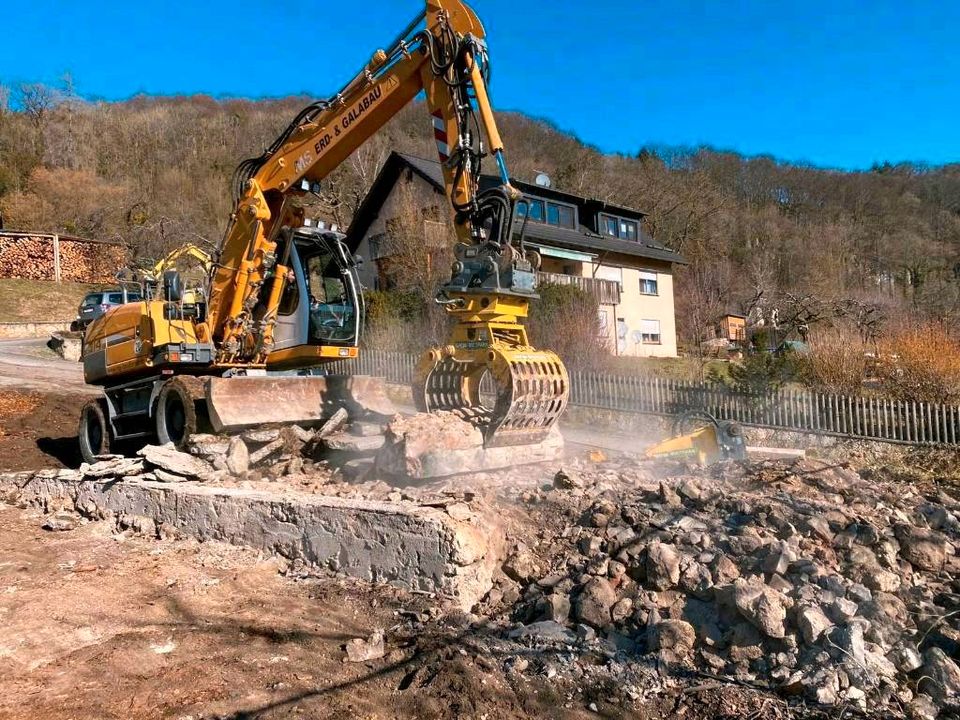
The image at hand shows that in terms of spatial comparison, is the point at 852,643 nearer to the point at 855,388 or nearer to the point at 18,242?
the point at 855,388

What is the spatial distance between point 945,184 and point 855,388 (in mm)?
57418

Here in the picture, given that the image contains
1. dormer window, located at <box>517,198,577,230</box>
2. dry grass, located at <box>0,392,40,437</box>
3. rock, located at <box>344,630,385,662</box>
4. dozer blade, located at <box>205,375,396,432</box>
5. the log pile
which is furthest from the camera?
the log pile

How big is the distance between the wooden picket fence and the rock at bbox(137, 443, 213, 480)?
9.67 metres

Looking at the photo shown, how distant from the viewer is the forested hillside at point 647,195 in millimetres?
34344

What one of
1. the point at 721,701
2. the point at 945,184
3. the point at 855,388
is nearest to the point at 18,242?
the point at 855,388

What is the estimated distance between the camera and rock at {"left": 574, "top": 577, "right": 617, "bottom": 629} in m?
4.31

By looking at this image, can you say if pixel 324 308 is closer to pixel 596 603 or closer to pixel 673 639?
pixel 596 603

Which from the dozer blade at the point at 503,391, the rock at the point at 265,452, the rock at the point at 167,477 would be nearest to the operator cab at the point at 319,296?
the rock at the point at 265,452

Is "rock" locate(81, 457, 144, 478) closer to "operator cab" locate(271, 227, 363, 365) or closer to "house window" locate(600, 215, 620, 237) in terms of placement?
"operator cab" locate(271, 227, 363, 365)

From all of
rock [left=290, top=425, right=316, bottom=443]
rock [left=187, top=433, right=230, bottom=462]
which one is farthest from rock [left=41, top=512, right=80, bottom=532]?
rock [left=290, top=425, right=316, bottom=443]

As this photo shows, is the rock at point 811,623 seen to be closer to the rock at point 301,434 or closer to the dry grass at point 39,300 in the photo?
the rock at point 301,434

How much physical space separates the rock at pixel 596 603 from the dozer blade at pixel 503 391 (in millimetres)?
2670

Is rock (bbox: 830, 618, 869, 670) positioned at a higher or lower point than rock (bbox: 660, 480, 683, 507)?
lower

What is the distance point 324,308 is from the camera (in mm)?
9625
